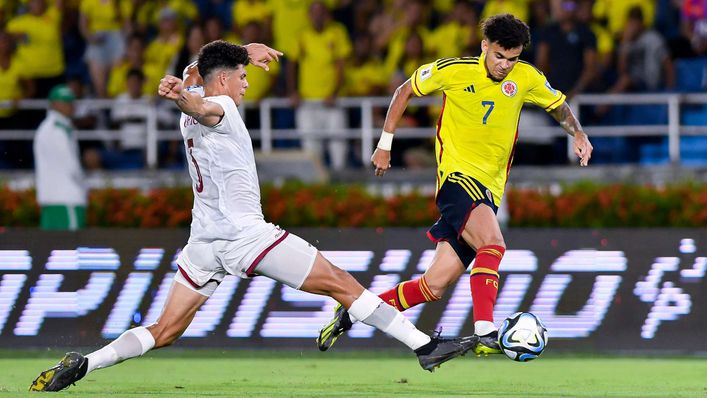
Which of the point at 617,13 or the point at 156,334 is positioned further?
the point at 617,13

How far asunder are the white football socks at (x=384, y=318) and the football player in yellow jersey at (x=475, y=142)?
0.79m

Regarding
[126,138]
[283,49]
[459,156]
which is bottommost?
[126,138]

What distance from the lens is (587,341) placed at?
507 inches

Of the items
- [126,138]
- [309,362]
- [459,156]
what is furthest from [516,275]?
[126,138]

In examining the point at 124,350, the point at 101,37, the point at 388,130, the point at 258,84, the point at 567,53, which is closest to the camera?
the point at 124,350

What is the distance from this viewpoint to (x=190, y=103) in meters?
8.53

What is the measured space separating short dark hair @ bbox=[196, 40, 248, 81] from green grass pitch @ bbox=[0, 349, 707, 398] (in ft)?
6.80

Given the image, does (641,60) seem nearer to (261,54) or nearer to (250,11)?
(250,11)

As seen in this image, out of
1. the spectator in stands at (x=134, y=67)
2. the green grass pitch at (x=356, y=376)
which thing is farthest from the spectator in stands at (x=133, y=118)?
the green grass pitch at (x=356, y=376)

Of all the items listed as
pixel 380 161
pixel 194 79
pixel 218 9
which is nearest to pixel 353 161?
pixel 218 9

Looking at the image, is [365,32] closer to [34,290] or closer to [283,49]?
[283,49]

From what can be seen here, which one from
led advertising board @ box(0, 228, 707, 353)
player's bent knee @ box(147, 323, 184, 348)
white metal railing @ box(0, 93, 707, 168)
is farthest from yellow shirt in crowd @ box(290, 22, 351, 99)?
player's bent knee @ box(147, 323, 184, 348)

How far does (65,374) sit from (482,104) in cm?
338

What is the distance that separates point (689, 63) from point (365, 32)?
3.99m
